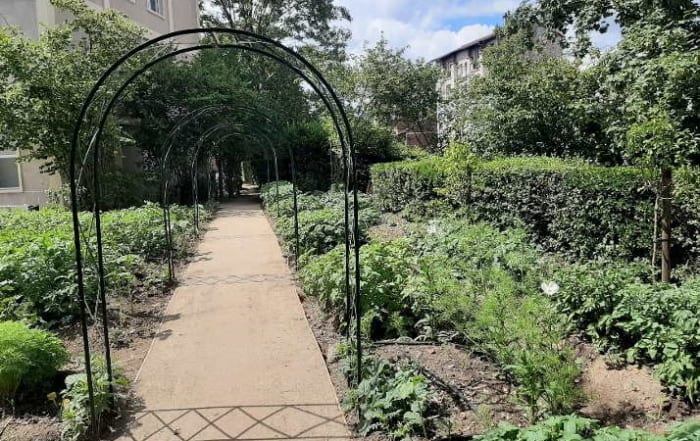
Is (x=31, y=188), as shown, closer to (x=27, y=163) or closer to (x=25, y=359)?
(x=27, y=163)

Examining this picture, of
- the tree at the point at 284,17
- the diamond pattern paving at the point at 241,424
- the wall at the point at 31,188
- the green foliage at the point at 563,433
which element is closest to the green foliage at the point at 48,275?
the diamond pattern paving at the point at 241,424

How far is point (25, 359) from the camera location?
3.60 meters

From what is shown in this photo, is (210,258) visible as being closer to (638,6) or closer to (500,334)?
(500,334)

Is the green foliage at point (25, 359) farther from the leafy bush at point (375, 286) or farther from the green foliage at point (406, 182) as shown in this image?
the green foliage at point (406, 182)

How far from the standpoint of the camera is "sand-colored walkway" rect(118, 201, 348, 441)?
133 inches

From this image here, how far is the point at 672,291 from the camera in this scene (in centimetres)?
423

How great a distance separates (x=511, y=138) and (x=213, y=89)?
11740 mm

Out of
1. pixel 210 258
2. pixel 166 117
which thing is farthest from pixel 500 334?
pixel 166 117

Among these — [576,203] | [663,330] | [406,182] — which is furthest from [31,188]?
[663,330]

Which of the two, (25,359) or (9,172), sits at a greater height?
(9,172)

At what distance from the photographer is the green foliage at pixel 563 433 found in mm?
2333

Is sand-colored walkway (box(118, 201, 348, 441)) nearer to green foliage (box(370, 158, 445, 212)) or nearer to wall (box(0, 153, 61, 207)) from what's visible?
green foliage (box(370, 158, 445, 212))

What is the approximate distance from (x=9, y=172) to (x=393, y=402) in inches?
618

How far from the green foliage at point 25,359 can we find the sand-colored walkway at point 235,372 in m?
0.60
